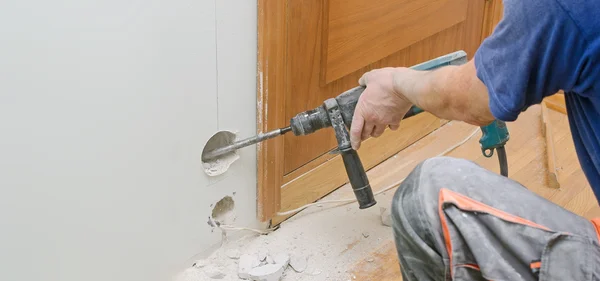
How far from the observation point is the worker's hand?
49.2 inches

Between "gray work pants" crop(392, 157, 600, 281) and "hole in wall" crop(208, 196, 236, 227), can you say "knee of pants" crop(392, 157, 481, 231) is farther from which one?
"hole in wall" crop(208, 196, 236, 227)

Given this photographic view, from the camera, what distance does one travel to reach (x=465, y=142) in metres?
2.28

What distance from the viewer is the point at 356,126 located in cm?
132

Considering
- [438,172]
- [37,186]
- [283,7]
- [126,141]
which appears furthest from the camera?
[283,7]

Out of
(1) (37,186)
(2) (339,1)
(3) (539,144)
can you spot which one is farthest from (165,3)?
(3) (539,144)

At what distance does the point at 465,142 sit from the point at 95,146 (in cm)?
136

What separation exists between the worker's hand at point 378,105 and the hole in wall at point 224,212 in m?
0.45

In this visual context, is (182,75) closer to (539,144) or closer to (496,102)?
(496,102)

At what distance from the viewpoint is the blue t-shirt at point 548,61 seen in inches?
33.4

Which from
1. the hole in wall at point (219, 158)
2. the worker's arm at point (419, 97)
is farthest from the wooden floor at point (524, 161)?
the worker's arm at point (419, 97)

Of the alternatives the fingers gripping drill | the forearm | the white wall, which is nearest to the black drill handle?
the fingers gripping drill

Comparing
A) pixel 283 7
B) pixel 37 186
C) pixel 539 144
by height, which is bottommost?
pixel 539 144

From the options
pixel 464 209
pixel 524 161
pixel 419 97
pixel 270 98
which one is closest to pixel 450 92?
pixel 419 97

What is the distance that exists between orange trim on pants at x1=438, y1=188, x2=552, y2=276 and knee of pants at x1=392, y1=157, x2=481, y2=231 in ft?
0.08
